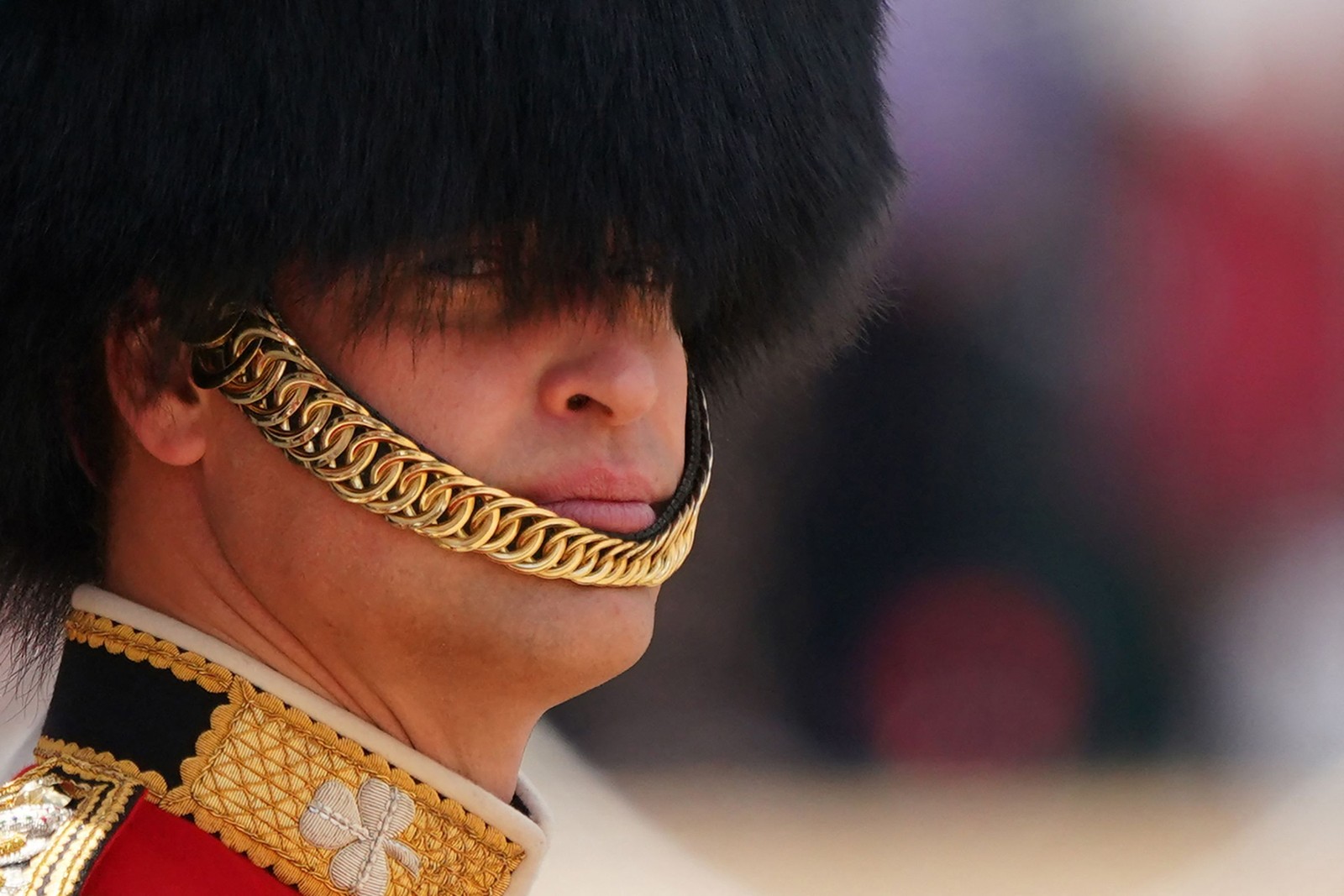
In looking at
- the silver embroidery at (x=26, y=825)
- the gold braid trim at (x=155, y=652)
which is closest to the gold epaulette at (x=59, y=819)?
the silver embroidery at (x=26, y=825)

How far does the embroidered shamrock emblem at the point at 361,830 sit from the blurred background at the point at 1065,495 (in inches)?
157

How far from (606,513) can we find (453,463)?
0.18 meters

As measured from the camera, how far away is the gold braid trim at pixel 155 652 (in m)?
1.64

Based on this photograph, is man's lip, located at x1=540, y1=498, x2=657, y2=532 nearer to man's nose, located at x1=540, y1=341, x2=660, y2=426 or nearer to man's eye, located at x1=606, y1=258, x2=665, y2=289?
man's nose, located at x1=540, y1=341, x2=660, y2=426

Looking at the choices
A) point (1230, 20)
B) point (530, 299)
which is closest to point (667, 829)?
point (1230, 20)

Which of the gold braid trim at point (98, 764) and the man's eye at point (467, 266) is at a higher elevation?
the man's eye at point (467, 266)

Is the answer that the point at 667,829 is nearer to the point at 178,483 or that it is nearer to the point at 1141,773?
the point at 1141,773

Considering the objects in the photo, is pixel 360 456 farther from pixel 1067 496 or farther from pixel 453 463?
pixel 1067 496

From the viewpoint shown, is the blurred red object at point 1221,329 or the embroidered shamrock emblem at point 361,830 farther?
the blurred red object at point 1221,329

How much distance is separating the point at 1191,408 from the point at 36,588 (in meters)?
4.42

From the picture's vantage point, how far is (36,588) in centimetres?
203

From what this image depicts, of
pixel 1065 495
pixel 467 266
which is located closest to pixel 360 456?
pixel 467 266

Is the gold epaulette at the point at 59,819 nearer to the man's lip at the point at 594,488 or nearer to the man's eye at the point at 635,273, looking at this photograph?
the man's lip at the point at 594,488

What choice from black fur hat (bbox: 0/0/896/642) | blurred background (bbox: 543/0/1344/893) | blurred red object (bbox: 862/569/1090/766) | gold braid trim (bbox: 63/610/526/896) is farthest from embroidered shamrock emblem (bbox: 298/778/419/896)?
blurred red object (bbox: 862/569/1090/766)
